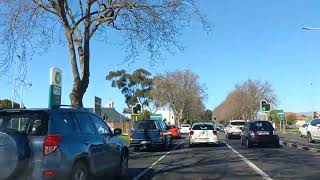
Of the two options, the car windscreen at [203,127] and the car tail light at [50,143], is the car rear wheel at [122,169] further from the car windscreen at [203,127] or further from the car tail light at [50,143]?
the car windscreen at [203,127]

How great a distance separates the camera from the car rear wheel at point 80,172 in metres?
10.2

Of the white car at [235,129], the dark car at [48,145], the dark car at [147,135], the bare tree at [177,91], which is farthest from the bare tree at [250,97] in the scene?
the dark car at [48,145]

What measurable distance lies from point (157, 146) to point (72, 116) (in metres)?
19.4

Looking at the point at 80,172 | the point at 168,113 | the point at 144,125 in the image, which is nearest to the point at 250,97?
the point at 168,113

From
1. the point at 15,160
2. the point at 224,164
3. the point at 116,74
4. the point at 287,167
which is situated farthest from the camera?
the point at 116,74

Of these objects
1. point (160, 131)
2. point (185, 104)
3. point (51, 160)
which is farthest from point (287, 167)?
point (185, 104)

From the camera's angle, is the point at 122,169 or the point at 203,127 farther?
the point at 203,127

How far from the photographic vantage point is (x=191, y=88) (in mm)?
101875

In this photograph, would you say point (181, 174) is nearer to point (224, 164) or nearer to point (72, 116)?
point (224, 164)

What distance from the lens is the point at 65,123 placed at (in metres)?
10.5

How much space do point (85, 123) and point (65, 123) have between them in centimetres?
128

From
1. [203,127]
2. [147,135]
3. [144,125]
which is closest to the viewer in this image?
[147,135]

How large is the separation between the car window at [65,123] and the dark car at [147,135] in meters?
18.4

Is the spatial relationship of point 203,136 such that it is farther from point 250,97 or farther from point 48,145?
point 250,97
